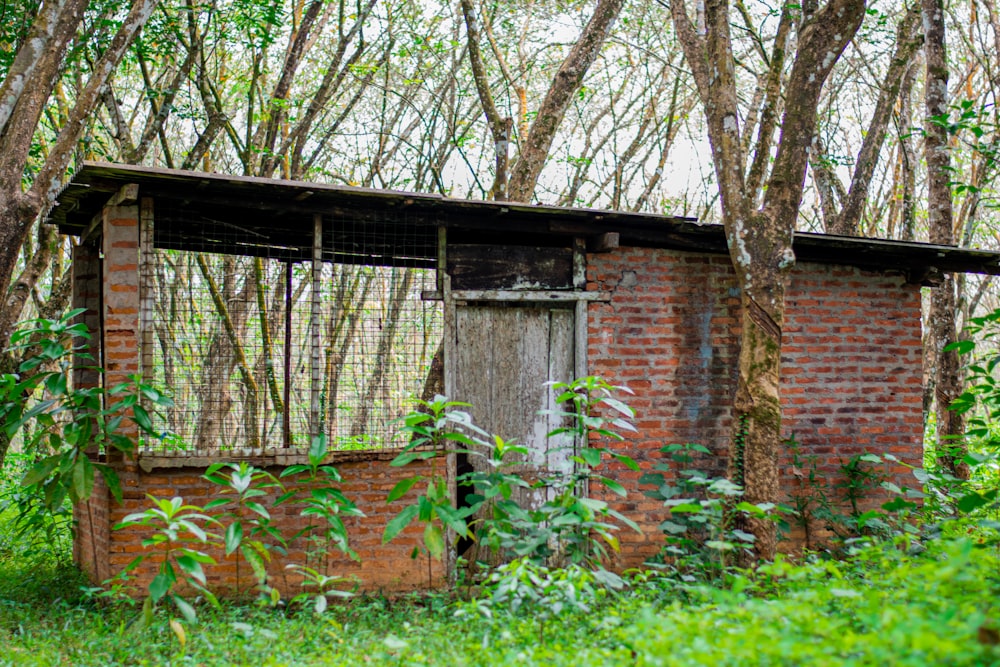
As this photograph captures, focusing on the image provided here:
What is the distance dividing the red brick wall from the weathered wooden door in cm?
64

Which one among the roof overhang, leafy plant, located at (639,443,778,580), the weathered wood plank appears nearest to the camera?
the roof overhang

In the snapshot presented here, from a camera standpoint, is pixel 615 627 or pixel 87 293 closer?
pixel 615 627

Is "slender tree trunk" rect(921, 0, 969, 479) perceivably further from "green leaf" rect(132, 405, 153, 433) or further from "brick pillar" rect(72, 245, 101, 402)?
"brick pillar" rect(72, 245, 101, 402)

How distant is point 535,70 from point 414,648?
14306mm

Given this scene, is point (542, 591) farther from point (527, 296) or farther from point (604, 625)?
point (527, 296)

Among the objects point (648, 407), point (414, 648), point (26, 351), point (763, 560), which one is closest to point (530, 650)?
point (414, 648)

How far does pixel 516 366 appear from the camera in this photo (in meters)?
6.81

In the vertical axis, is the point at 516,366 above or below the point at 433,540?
above

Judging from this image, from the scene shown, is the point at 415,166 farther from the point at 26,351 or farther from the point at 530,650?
the point at 530,650

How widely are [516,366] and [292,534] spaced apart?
6.91 ft

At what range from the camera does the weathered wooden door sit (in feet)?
22.0

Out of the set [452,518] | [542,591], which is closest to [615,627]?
[542,591]

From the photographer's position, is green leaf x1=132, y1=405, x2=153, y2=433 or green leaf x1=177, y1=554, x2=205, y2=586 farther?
green leaf x1=132, y1=405, x2=153, y2=433

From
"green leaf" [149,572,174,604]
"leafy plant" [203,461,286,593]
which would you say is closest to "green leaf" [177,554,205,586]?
"green leaf" [149,572,174,604]
